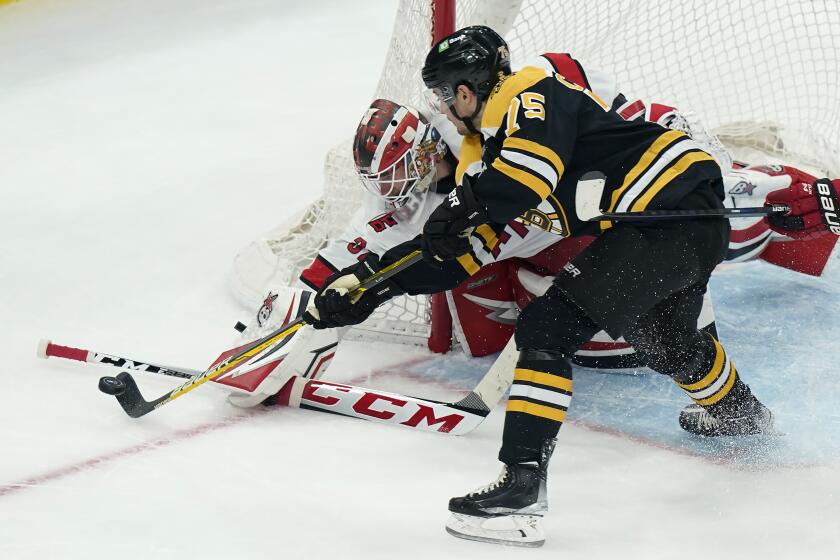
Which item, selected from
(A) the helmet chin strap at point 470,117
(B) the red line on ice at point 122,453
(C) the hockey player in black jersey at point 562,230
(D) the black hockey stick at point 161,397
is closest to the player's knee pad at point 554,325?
(C) the hockey player in black jersey at point 562,230

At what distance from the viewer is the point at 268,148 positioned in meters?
4.59

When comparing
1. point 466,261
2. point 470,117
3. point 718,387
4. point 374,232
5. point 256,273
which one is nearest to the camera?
point 470,117

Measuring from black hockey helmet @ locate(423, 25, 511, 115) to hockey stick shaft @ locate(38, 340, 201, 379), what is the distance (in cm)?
105

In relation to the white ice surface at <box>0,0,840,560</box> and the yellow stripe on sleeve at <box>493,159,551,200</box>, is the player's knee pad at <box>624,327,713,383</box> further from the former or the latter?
the yellow stripe on sleeve at <box>493,159,551,200</box>

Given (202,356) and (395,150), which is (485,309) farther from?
(202,356)

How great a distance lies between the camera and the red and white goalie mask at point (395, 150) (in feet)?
8.68

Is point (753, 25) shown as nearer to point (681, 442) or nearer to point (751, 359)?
point (751, 359)

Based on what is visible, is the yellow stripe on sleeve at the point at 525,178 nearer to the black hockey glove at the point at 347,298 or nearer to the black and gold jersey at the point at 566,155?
the black and gold jersey at the point at 566,155

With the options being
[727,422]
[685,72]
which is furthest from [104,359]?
[685,72]

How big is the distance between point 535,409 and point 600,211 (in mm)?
456

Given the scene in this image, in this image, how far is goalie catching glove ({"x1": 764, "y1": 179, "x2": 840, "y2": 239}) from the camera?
3139 mm

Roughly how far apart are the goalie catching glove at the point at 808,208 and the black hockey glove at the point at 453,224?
138 cm

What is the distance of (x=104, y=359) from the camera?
111 inches

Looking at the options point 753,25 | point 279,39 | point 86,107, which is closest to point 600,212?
point 753,25
